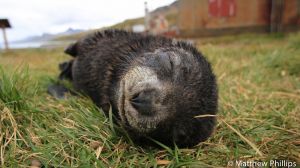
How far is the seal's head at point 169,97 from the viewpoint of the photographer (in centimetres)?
204

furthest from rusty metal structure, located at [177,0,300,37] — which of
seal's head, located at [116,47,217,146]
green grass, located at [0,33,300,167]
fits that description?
seal's head, located at [116,47,217,146]

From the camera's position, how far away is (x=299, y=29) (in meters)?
11.0

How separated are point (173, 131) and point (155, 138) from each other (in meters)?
0.13

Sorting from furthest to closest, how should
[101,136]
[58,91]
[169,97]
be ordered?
1. [58,91]
2. [101,136]
3. [169,97]

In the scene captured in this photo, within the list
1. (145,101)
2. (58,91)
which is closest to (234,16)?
(58,91)

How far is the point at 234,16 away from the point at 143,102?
986 cm

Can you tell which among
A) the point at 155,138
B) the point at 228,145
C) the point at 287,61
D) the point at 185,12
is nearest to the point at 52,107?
the point at 155,138

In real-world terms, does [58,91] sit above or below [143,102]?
below

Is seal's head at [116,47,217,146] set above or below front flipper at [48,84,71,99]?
above

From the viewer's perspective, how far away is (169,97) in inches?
82.5

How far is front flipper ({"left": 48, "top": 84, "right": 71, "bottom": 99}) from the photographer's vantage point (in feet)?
11.8

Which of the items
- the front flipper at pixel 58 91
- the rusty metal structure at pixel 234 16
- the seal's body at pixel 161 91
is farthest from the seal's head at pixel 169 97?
the rusty metal structure at pixel 234 16

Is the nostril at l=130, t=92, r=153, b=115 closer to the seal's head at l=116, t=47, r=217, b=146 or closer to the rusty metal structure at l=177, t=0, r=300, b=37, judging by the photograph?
the seal's head at l=116, t=47, r=217, b=146

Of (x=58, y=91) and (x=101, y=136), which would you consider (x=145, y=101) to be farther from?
(x=58, y=91)
